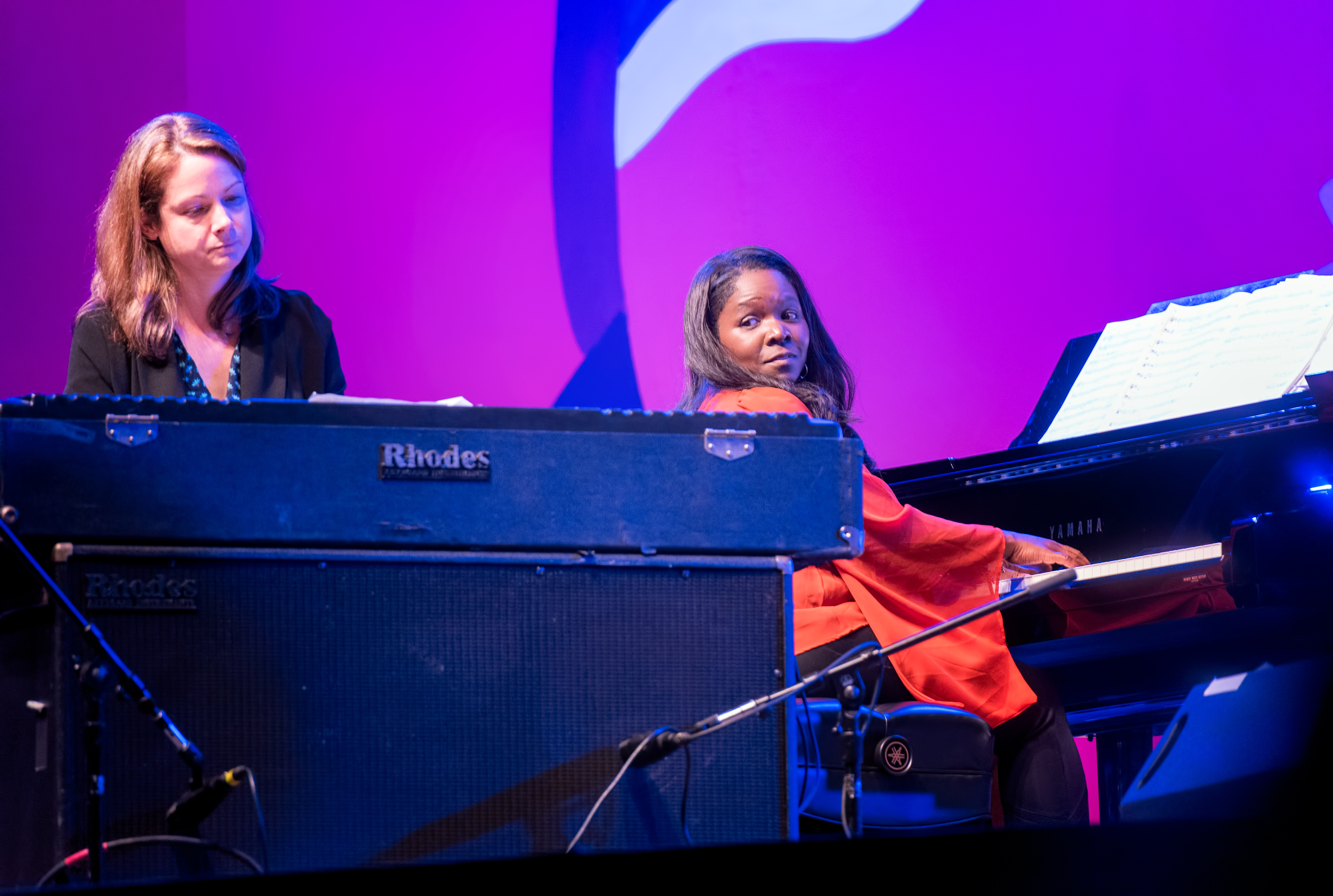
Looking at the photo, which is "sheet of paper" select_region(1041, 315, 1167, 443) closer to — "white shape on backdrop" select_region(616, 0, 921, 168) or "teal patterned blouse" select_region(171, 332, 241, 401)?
"white shape on backdrop" select_region(616, 0, 921, 168)

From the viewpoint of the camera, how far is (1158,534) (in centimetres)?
276

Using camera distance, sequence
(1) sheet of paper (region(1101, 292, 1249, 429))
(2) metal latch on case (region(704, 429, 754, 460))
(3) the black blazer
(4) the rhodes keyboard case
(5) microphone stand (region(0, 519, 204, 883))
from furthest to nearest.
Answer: (1) sheet of paper (region(1101, 292, 1249, 429)), (3) the black blazer, (2) metal latch on case (region(704, 429, 754, 460)), (4) the rhodes keyboard case, (5) microphone stand (region(0, 519, 204, 883))

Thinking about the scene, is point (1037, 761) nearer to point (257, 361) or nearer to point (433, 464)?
point (433, 464)

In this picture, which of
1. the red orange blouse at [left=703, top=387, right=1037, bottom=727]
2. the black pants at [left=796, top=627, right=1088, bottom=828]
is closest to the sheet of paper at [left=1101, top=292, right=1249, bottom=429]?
the red orange blouse at [left=703, top=387, right=1037, bottom=727]

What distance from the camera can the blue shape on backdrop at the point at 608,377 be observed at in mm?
3793

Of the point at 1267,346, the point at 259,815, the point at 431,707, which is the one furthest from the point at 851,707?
the point at 1267,346

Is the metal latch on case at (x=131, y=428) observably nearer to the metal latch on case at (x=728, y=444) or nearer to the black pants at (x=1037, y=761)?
the metal latch on case at (x=728, y=444)

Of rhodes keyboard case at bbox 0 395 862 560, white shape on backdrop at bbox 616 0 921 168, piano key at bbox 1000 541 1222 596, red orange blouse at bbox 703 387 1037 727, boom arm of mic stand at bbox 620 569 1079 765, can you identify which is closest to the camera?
boom arm of mic stand at bbox 620 569 1079 765

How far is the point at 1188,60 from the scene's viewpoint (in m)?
3.88

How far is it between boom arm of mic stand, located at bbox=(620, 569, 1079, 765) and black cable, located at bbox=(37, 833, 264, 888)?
0.45m

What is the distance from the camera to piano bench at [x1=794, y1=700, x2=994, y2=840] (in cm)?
206

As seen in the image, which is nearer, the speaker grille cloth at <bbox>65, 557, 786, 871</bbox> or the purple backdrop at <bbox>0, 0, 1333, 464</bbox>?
the speaker grille cloth at <bbox>65, 557, 786, 871</bbox>

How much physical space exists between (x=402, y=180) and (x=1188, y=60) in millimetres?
2448

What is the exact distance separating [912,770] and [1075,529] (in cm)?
102
